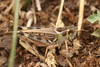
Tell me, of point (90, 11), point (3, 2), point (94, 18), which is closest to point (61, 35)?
point (94, 18)

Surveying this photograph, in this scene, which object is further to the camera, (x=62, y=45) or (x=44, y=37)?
(x=62, y=45)

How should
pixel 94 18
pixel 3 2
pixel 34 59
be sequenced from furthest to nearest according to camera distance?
pixel 3 2
pixel 34 59
pixel 94 18

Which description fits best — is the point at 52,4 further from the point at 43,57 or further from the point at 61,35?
the point at 43,57

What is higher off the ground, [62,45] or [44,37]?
[44,37]
